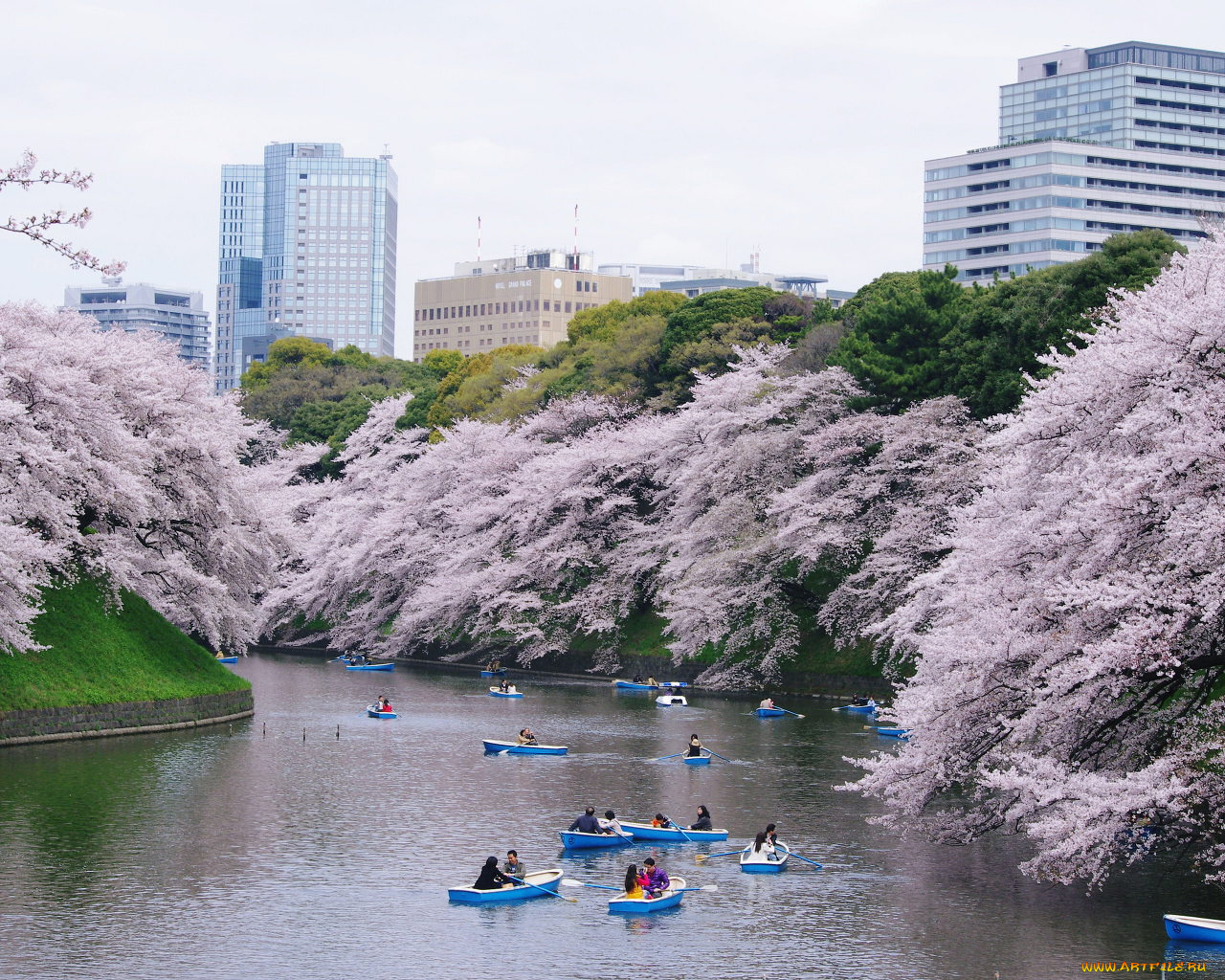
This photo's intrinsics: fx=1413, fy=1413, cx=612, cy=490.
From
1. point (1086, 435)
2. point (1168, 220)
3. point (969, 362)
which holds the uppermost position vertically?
point (1168, 220)

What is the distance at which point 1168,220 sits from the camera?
15512 cm

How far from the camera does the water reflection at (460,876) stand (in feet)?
75.2

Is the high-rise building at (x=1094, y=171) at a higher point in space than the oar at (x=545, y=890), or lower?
higher

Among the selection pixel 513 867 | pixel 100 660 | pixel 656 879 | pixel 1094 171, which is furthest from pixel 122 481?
pixel 1094 171

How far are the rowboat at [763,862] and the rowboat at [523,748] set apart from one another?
15.5 metres

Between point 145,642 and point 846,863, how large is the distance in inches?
1127

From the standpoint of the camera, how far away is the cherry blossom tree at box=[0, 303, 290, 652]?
4041 cm

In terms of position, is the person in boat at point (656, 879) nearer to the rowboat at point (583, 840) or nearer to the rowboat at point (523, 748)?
the rowboat at point (583, 840)

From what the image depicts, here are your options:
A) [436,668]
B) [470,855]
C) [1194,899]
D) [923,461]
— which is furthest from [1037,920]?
[436,668]

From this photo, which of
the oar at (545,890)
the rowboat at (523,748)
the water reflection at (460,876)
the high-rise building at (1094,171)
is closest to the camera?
the water reflection at (460,876)

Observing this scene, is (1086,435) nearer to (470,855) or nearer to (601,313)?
(470,855)

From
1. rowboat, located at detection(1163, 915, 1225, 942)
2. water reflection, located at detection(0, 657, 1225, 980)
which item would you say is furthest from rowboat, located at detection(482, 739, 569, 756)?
rowboat, located at detection(1163, 915, 1225, 942)

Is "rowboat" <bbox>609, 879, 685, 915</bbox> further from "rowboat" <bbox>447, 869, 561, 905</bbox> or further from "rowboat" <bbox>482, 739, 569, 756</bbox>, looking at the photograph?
"rowboat" <bbox>482, 739, 569, 756</bbox>

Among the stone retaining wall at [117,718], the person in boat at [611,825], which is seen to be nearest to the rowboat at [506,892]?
the person in boat at [611,825]
